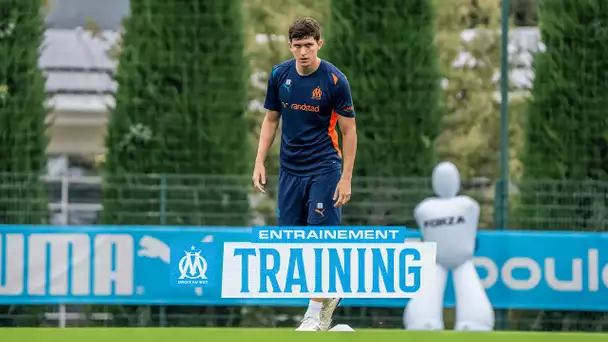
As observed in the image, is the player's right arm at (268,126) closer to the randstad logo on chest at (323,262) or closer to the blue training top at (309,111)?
the blue training top at (309,111)

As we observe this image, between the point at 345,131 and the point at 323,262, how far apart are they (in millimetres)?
852

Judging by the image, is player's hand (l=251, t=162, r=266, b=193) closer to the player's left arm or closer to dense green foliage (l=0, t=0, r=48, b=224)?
the player's left arm

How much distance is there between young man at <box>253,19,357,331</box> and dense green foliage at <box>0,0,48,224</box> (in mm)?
6565

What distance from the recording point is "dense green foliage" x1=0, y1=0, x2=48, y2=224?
12531 mm

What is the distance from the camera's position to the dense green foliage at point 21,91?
12.5 meters

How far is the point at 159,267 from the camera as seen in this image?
1084cm

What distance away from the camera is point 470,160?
65.4 feet

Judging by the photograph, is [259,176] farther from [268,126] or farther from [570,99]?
[570,99]

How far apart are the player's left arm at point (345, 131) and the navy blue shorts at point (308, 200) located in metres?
0.09

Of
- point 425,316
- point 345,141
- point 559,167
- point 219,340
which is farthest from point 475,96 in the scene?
point 219,340

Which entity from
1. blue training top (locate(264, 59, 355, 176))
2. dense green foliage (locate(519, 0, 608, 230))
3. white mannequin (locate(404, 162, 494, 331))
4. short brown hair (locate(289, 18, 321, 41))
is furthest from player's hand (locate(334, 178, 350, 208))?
dense green foliage (locate(519, 0, 608, 230))

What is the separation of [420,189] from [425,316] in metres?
1.76

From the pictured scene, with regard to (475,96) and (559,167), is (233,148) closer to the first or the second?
(559,167)

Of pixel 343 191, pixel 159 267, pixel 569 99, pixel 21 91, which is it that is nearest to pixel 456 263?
pixel 159 267
